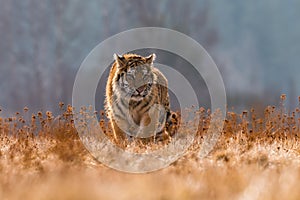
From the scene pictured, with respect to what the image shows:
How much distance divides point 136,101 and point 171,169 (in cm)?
319

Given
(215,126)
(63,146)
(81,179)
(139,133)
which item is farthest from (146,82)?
(81,179)

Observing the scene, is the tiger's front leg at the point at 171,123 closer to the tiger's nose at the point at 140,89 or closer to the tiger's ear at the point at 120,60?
the tiger's nose at the point at 140,89

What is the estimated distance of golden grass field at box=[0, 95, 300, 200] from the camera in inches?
165

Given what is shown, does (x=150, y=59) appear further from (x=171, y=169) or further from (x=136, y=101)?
(x=171, y=169)

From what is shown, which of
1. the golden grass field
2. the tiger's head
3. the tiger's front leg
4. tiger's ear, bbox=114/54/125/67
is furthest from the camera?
the tiger's front leg

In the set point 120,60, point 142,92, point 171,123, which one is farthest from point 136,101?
point 171,123

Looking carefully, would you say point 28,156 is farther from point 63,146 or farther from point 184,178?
point 184,178

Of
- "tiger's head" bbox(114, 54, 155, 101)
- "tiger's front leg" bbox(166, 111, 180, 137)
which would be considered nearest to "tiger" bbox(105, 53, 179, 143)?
"tiger's head" bbox(114, 54, 155, 101)

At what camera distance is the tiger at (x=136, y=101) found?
9438 mm

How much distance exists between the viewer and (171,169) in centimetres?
649

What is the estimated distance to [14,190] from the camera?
4.31 m

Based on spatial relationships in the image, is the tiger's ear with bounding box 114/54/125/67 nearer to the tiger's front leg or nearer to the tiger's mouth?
the tiger's mouth

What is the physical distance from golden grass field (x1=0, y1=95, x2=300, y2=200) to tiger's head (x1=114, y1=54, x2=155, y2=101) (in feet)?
4.02

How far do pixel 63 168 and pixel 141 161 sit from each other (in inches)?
66.6
